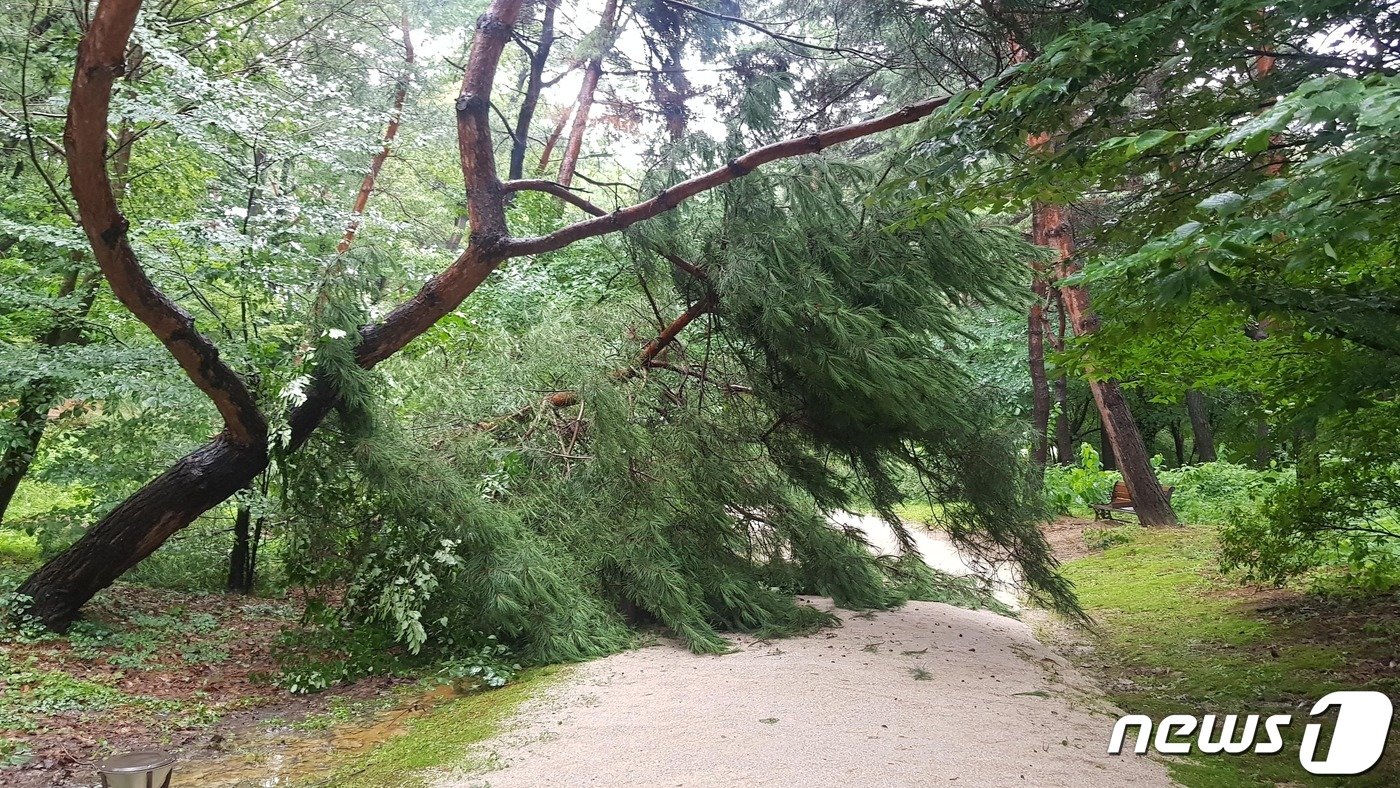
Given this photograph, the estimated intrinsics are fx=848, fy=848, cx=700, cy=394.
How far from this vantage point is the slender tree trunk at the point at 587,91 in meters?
10.5

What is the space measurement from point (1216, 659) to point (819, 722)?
2.75 m

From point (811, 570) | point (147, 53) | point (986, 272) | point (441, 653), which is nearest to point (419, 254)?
point (147, 53)

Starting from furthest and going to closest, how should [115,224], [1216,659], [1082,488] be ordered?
[1082,488] → [1216,659] → [115,224]

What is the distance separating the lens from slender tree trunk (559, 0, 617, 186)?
1054cm

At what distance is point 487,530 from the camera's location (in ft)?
17.1

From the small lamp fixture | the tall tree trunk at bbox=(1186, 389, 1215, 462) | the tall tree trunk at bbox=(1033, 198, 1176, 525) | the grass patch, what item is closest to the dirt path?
the grass patch

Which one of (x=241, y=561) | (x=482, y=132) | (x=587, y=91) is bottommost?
(x=241, y=561)

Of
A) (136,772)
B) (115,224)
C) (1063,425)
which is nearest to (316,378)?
(115,224)

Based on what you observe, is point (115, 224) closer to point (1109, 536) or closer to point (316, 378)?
point (316, 378)

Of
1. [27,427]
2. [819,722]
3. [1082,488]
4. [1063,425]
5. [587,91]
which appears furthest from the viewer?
[1063,425]

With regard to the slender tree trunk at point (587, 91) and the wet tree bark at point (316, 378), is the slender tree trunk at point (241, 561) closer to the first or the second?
the wet tree bark at point (316, 378)

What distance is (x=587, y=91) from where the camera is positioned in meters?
12.8

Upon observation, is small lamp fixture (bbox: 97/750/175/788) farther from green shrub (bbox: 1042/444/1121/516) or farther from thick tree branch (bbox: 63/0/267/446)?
green shrub (bbox: 1042/444/1121/516)

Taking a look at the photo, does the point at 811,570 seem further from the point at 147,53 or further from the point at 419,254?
the point at 147,53
